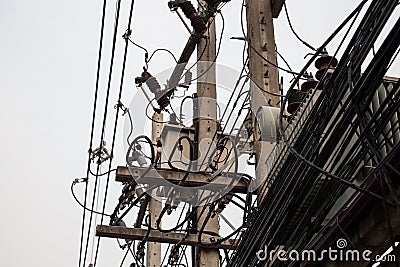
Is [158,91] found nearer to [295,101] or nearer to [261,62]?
[261,62]

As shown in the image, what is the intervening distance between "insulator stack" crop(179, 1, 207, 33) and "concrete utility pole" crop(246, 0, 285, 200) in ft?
1.89

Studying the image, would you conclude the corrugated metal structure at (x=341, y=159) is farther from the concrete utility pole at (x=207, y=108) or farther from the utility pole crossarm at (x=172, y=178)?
the concrete utility pole at (x=207, y=108)

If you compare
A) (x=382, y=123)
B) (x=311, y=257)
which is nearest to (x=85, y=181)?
(x=311, y=257)

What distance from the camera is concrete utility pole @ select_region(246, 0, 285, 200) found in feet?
16.9

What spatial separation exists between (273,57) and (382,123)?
2.55 meters

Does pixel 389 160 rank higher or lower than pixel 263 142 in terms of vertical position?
lower

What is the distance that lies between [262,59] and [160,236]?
6.11 ft

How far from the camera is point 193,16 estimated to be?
6289mm

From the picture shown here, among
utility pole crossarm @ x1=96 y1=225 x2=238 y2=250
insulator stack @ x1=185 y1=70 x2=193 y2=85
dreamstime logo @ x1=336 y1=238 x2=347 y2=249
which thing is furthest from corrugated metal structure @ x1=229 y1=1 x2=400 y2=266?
insulator stack @ x1=185 y1=70 x2=193 y2=85

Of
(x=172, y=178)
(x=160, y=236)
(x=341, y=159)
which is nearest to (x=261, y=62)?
(x=172, y=178)

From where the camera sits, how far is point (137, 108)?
6816mm

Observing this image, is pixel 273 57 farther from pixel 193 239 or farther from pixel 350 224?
pixel 350 224

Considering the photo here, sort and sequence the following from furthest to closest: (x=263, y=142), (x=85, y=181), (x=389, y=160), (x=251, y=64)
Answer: (x=85, y=181) → (x=251, y=64) → (x=263, y=142) → (x=389, y=160)
